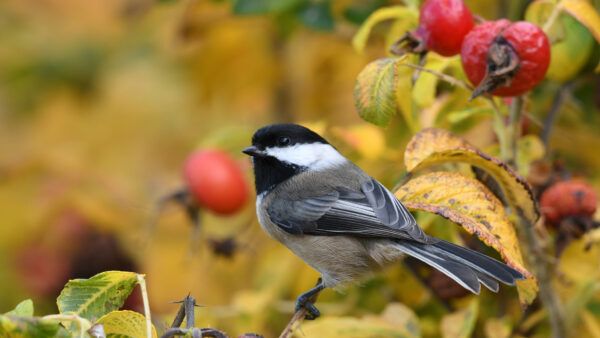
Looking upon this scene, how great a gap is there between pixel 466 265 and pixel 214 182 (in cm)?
82

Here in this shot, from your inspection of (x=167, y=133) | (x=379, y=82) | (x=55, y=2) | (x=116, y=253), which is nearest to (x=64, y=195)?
(x=116, y=253)

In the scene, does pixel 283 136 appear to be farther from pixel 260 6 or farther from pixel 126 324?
pixel 126 324

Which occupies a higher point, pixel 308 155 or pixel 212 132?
pixel 308 155

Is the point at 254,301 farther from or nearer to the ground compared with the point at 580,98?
nearer to the ground

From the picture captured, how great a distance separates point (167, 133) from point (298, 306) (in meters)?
1.50

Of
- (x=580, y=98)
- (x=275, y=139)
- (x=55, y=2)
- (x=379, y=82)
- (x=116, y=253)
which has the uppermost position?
(x=55, y=2)

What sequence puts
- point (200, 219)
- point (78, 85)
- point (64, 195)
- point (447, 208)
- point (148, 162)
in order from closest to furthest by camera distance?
point (447, 208), point (200, 219), point (64, 195), point (148, 162), point (78, 85)

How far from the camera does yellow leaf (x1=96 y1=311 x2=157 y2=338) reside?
1.02 m

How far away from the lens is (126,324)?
103 centimetres

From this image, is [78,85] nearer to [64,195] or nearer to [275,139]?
[64,195]

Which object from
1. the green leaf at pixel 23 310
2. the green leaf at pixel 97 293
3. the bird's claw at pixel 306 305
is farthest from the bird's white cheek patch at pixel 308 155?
the green leaf at pixel 23 310

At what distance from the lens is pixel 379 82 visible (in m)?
1.24

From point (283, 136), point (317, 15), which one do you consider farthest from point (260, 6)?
point (283, 136)

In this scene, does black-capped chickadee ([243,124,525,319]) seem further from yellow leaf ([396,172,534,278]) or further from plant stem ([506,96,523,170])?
plant stem ([506,96,523,170])
